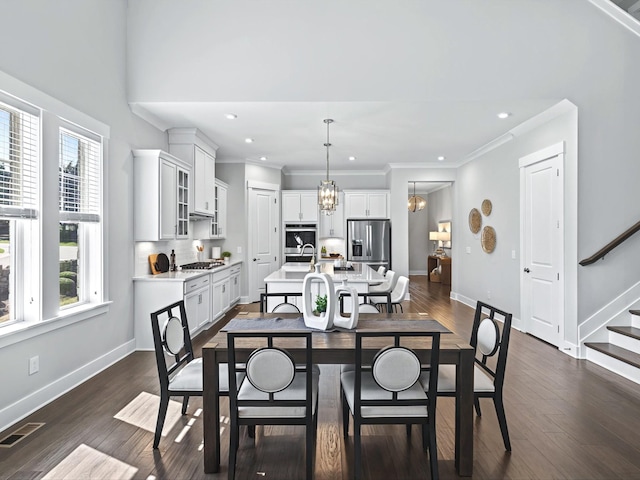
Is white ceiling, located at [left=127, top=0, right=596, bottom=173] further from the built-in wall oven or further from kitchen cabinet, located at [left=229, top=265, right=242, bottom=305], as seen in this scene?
the built-in wall oven

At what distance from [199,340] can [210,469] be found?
3.10 m

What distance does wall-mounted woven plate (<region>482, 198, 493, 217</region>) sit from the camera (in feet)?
22.3

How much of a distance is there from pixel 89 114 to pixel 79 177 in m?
0.60

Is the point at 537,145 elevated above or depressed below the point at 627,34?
below

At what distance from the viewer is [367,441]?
2578 millimetres

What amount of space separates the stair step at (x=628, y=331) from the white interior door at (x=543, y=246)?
1.66 feet

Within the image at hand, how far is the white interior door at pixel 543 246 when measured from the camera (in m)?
4.79

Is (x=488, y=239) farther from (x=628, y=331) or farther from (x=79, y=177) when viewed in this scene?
(x=79, y=177)

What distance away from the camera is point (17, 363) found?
114 inches

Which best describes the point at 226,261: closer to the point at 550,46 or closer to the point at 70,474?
the point at 70,474

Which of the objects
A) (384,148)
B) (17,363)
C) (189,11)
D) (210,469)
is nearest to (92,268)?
(17,363)

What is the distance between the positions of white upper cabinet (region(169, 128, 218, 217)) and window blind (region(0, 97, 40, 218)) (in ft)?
8.49

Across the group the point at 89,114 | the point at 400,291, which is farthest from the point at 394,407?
the point at 89,114

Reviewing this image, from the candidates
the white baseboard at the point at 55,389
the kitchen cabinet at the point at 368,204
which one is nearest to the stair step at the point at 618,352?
the kitchen cabinet at the point at 368,204
